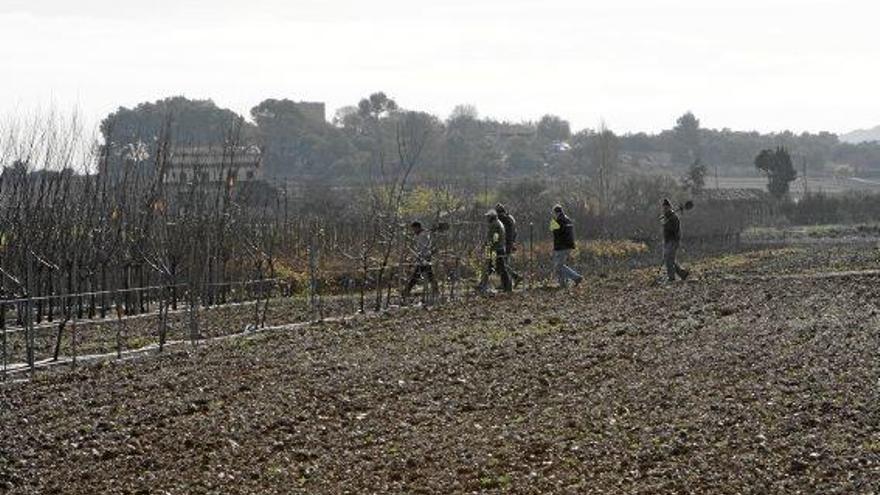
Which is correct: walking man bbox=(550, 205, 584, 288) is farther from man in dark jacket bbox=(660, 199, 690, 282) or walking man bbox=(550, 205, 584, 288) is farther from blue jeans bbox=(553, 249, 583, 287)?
man in dark jacket bbox=(660, 199, 690, 282)

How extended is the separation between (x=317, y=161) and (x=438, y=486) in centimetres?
10127

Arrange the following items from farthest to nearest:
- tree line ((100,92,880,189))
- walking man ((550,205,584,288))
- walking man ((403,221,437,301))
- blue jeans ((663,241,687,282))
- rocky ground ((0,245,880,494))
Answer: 1. tree line ((100,92,880,189))
2. blue jeans ((663,241,687,282))
3. walking man ((550,205,584,288))
4. walking man ((403,221,437,301))
5. rocky ground ((0,245,880,494))

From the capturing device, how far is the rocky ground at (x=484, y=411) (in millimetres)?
12195

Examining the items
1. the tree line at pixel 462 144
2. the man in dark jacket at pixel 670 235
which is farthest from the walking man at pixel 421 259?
the tree line at pixel 462 144

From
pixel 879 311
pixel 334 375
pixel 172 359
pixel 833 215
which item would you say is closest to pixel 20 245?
pixel 172 359

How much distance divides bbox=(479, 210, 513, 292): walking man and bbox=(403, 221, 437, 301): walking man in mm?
1110

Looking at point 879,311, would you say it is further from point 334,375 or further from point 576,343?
point 334,375

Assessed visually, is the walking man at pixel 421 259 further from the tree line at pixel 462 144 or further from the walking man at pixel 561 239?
the tree line at pixel 462 144

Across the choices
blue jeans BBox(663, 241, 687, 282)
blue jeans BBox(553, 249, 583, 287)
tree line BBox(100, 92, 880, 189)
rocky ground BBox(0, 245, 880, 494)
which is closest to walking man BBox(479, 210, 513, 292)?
blue jeans BBox(553, 249, 583, 287)

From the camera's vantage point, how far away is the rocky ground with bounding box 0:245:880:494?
40.0 feet

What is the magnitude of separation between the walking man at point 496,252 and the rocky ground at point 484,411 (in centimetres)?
574

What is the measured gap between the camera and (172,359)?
20250 mm

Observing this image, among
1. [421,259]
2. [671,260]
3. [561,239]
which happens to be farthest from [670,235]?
[421,259]

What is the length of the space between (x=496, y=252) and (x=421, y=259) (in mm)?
1903
